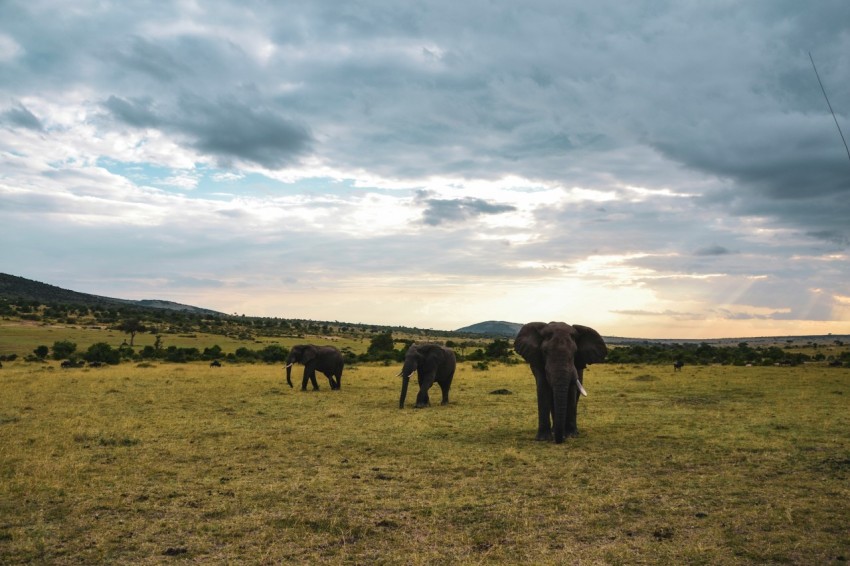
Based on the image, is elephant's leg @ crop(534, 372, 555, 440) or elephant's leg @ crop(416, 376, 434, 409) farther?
elephant's leg @ crop(416, 376, 434, 409)

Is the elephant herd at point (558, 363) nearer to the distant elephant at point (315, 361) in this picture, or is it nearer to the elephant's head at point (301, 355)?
the distant elephant at point (315, 361)

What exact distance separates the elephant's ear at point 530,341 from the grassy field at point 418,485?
91.1 inches

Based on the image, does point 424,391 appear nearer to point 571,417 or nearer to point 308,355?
point 571,417

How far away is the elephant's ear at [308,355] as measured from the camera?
3036cm

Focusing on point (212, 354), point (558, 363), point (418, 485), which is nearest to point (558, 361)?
point (558, 363)

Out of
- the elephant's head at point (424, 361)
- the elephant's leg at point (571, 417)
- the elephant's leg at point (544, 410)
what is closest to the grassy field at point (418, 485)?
the elephant's leg at point (544, 410)

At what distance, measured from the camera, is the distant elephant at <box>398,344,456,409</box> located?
2344cm

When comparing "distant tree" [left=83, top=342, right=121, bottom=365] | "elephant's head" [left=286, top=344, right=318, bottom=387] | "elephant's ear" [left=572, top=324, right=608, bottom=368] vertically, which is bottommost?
"distant tree" [left=83, top=342, right=121, bottom=365]

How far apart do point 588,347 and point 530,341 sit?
1.86 metres

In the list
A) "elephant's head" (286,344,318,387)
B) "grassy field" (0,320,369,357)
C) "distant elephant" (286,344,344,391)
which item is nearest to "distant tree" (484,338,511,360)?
"grassy field" (0,320,369,357)

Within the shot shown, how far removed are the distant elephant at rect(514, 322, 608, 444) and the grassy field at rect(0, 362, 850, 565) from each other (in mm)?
725

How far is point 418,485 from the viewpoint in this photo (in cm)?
1112

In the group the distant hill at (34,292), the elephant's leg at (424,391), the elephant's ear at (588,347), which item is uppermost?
the distant hill at (34,292)

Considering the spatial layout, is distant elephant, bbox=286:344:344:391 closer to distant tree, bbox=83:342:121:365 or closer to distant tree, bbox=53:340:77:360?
distant tree, bbox=83:342:121:365
